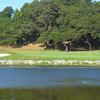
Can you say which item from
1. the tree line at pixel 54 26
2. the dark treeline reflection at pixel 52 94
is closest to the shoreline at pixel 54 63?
the dark treeline reflection at pixel 52 94

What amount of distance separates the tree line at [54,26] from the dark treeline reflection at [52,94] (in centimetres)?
7197

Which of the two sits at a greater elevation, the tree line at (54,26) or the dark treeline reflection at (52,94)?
the tree line at (54,26)

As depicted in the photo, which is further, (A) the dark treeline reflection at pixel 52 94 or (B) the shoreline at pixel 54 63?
(B) the shoreline at pixel 54 63

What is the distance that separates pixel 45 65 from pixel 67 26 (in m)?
47.1

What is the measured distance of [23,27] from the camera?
120562mm

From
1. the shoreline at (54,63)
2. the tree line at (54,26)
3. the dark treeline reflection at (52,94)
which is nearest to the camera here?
the dark treeline reflection at (52,94)

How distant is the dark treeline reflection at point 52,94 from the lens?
3155cm

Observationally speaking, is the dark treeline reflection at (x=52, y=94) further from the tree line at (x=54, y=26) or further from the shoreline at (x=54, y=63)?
the tree line at (x=54, y=26)

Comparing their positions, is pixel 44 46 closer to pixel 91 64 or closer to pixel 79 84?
pixel 91 64

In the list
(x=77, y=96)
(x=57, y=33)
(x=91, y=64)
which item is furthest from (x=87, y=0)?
(x=77, y=96)

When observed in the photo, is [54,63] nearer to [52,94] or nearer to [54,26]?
[52,94]

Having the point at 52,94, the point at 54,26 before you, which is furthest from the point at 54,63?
the point at 54,26

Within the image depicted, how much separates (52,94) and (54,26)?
87831 millimetres

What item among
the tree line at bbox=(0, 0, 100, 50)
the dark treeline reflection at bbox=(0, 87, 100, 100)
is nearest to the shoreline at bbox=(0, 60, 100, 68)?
the dark treeline reflection at bbox=(0, 87, 100, 100)
